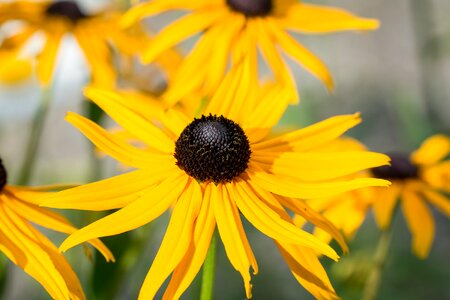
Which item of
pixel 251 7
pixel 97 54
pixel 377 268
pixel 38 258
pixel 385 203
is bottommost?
pixel 38 258

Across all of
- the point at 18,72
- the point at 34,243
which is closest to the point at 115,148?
the point at 34,243

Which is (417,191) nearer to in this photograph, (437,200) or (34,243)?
(437,200)

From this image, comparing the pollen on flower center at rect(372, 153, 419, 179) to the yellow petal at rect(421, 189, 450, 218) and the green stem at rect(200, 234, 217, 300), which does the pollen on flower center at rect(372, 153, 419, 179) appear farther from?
the green stem at rect(200, 234, 217, 300)

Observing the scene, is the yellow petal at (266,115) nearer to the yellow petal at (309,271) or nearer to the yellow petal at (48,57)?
the yellow petal at (309,271)

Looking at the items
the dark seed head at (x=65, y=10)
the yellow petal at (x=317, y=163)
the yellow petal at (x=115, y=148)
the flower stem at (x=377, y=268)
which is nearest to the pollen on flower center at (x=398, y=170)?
the flower stem at (x=377, y=268)

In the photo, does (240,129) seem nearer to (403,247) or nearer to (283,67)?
(283,67)

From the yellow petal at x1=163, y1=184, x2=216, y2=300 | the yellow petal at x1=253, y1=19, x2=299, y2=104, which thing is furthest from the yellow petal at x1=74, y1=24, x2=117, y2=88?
the yellow petal at x1=163, y1=184, x2=216, y2=300
